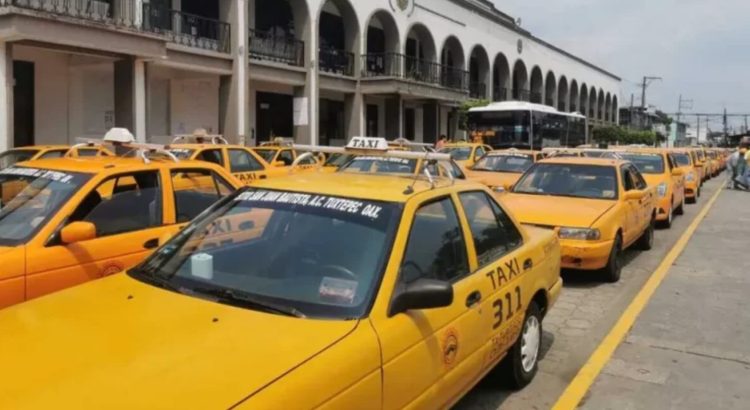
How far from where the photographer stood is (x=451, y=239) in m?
4.09

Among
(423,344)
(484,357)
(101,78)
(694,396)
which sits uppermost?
(101,78)

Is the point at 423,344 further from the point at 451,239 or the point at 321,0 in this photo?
the point at 321,0

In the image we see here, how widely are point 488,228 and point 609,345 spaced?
215 centimetres

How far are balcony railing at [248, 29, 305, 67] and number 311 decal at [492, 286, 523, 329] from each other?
2034 centimetres

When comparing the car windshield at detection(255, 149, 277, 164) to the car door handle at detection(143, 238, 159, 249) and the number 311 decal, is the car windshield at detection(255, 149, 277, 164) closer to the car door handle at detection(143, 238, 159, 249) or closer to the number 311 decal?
the car door handle at detection(143, 238, 159, 249)

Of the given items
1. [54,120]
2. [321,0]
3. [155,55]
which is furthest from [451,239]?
[321,0]

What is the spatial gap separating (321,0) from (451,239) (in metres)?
22.9

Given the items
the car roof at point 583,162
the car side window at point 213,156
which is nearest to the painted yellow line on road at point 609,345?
the car roof at point 583,162

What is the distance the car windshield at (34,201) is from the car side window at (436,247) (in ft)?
9.60

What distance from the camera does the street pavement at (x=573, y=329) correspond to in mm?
4785

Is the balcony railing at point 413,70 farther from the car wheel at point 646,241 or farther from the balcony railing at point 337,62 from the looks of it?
the car wheel at point 646,241

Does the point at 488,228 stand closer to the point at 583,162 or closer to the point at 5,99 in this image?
the point at 583,162

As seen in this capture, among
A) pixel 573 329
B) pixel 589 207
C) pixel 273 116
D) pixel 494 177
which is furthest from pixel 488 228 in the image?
pixel 273 116

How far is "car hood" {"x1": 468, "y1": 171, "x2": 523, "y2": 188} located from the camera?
1505 cm
